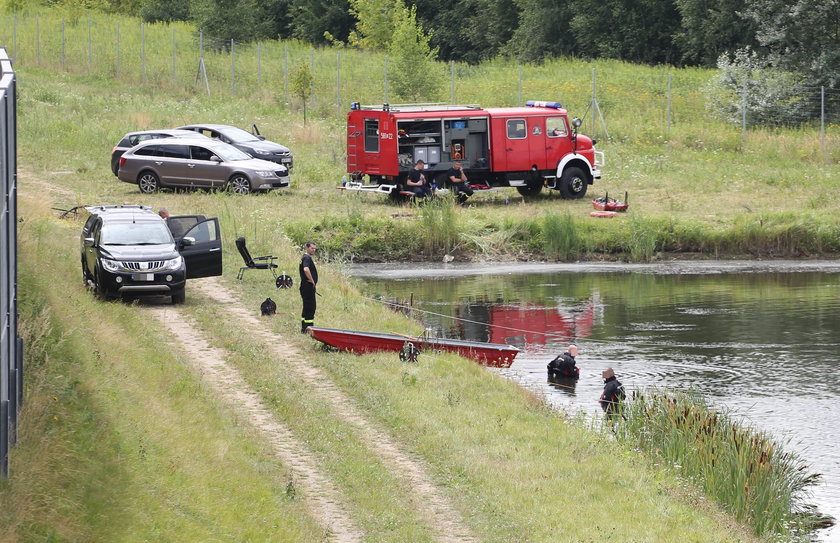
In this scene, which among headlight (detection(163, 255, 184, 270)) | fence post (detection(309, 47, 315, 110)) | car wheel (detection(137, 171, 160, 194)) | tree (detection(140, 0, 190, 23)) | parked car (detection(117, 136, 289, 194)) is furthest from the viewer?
tree (detection(140, 0, 190, 23))

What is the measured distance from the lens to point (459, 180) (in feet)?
125

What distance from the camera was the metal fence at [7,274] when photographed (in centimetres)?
977

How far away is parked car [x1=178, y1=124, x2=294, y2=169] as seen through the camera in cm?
4144

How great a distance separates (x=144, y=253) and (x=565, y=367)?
816 cm

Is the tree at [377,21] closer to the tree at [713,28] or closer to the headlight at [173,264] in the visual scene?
the tree at [713,28]

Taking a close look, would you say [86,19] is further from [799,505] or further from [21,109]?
[799,505]

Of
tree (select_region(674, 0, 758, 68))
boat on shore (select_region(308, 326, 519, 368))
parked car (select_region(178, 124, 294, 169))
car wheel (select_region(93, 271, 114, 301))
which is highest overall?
tree (select_region(674, 0, 758, 68))

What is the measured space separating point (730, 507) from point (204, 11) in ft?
179

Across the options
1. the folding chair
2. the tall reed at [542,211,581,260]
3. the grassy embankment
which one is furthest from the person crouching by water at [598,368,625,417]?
the tall reed at [542,211,581,260]

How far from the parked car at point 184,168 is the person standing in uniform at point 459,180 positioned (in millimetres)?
5916

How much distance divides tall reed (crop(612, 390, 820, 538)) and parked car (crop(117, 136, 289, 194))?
20.4 metres

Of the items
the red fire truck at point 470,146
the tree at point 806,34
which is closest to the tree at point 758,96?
the tree at point 806,34

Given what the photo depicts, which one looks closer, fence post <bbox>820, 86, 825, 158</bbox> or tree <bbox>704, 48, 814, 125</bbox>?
fence post <bbox>820, 86, 825, 158</bbox>

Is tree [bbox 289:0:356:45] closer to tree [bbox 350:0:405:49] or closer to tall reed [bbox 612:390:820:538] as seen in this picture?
tree [bbox 350:0:405:49]
